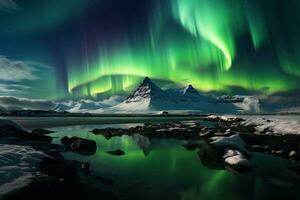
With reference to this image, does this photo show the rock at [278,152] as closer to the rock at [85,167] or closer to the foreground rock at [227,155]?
the foreground rock at [227,155]

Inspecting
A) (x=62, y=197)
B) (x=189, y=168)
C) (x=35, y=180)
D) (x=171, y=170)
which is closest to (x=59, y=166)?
(x=35, y=180)

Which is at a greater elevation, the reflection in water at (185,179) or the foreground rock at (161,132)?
the foreground rock at (161,132)

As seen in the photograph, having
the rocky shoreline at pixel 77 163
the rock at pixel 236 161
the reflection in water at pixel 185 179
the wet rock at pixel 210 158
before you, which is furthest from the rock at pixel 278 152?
the wet rock at pixel 210 158

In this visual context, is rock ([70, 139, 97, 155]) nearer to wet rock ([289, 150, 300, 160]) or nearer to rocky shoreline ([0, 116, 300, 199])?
rocky shoreline ([0, 116, 300, 199])

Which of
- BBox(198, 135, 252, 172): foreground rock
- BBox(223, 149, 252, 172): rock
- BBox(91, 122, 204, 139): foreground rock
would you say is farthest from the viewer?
BBox(91, 122, 204, 139): foreground rock

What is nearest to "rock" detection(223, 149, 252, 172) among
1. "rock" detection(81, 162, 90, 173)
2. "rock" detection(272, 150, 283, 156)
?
"rock" detection(272, 150, 283, 156)

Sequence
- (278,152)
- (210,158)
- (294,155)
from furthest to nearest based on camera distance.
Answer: (278,152) < (294,155) < (210,158)

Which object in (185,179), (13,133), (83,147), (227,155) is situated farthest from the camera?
(13,133)

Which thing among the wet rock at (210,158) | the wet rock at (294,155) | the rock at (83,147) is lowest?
the wet rock at (294,155)

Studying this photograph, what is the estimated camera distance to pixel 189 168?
83.5 feet

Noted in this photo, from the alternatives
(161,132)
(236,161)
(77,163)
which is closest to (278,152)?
(236,161)

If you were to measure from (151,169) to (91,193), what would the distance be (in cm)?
898

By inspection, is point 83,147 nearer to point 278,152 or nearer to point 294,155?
point 278,152

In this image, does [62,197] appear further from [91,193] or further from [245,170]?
[245,170]
